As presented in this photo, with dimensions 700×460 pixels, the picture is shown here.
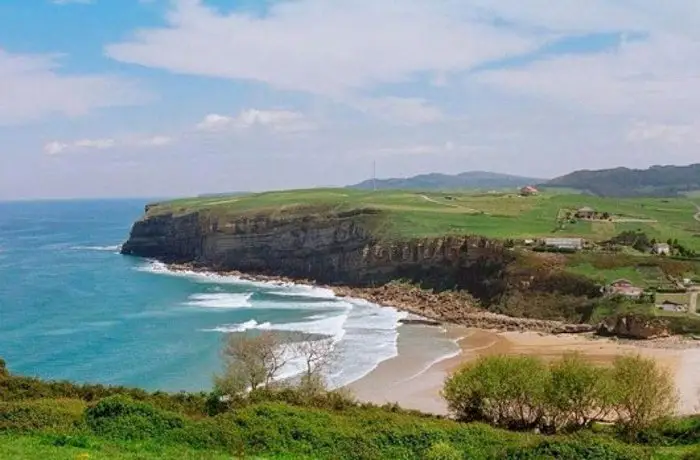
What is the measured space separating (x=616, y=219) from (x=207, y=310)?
247 ft

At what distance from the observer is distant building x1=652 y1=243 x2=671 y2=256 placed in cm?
9099

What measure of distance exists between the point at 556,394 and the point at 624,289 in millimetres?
48075

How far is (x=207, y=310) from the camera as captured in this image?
85.9 m

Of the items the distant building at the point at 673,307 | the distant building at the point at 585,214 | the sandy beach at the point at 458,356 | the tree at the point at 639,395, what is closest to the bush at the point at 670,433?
the tree at the point at 639,395

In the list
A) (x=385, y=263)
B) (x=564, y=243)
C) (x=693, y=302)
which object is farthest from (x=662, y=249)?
(x=385, y=263)

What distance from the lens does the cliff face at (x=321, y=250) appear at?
94.8 metres

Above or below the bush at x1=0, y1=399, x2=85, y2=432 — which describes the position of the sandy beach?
below

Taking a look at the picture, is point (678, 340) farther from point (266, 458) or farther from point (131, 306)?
point (131, 306)

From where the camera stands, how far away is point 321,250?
115 m

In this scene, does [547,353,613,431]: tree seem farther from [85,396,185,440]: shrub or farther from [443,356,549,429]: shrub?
[85,396,185,440]: shrub

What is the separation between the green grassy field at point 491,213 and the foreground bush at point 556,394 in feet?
219

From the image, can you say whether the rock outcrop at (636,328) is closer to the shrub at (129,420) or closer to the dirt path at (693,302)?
the dirt path at (693,302)

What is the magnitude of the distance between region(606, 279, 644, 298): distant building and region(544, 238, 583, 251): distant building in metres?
Answer: 13.9

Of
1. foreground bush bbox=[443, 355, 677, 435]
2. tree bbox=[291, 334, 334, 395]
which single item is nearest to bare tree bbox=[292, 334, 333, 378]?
tree bbox=[291, 334, 334, 395]
